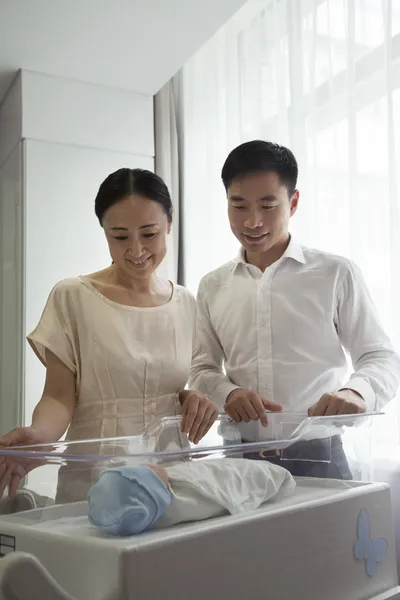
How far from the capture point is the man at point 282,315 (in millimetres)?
1396

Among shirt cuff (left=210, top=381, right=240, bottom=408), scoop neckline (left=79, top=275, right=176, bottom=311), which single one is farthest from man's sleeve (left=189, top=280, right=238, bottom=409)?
scoop neckline (left=79, top=275, right=176, bottom=311)

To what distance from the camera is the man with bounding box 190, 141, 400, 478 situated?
1.40 metres

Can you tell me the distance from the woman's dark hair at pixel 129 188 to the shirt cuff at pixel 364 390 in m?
0.51

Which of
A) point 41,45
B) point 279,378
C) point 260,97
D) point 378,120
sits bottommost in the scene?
point 279,378

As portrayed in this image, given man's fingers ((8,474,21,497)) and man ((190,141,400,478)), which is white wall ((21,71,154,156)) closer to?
man ((190,141,400,478))

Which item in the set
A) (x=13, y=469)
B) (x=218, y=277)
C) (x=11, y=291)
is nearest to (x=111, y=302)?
(x=218, y=277)

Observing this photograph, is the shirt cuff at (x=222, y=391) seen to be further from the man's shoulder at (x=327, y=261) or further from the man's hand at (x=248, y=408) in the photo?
the man's shoulder at (x=327, y=261)

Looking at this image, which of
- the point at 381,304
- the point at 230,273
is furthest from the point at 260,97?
the point at 230,273

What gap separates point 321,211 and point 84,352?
3.86 feet

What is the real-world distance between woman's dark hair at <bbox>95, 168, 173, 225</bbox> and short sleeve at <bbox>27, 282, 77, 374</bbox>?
0.20 m

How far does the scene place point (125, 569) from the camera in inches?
24.9

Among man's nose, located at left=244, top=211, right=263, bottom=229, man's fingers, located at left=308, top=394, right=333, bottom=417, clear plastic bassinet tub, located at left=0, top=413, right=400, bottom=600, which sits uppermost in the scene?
man's nose, located at left=244, top=211, right=263, bottom=229

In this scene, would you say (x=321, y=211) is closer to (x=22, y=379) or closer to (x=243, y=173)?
(x=243, y=173)

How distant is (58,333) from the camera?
134 cm
